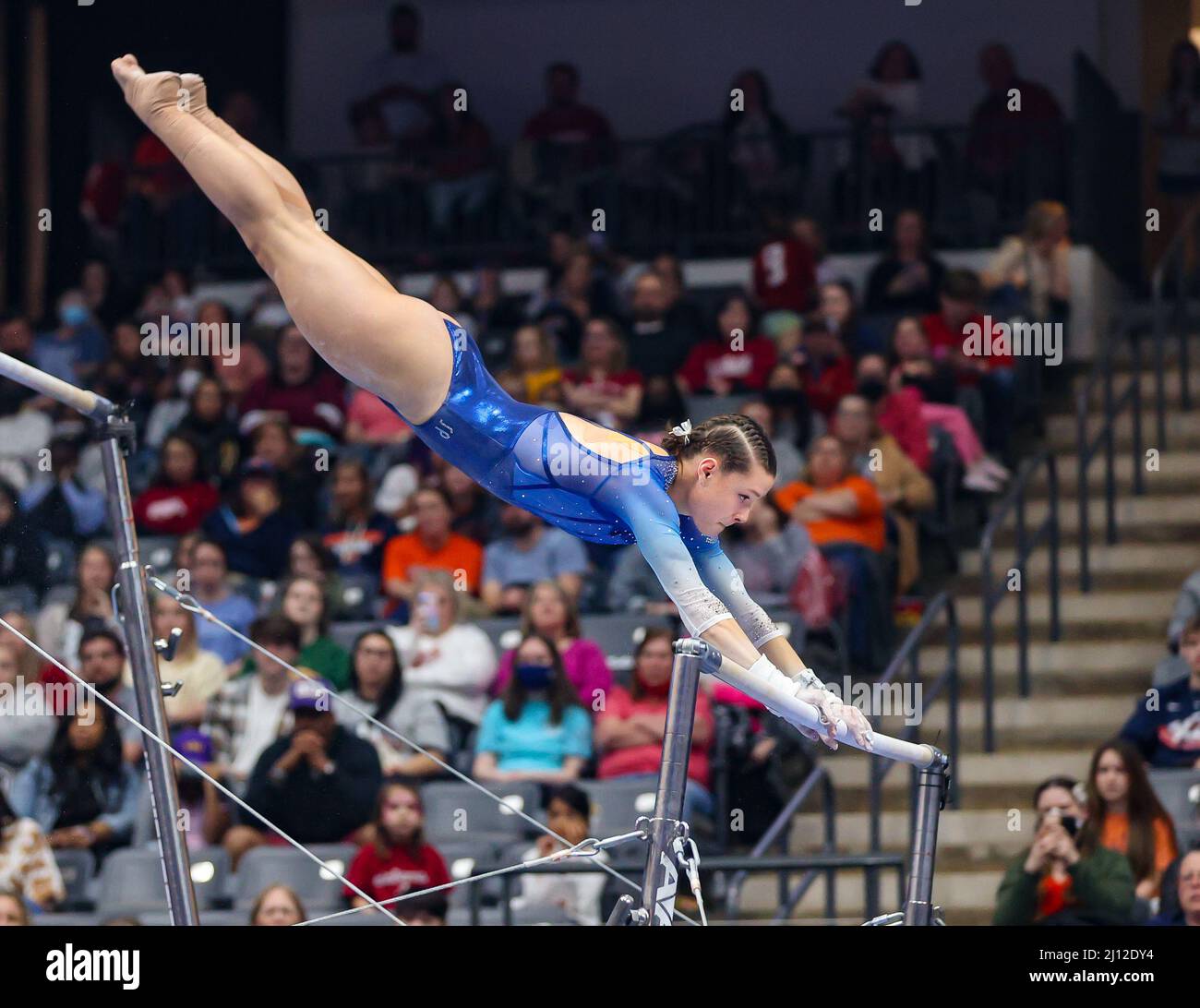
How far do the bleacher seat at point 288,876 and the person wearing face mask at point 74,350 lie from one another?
3095 mm

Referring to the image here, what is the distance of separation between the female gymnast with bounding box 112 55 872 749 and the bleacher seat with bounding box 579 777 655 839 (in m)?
2.07

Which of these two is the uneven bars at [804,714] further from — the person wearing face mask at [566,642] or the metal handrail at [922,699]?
the person wearing face mask at [566,642]

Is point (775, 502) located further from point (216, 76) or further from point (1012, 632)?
point (216, 76)


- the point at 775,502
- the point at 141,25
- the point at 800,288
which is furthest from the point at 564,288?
the point at 141,25

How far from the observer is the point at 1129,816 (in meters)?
6.00

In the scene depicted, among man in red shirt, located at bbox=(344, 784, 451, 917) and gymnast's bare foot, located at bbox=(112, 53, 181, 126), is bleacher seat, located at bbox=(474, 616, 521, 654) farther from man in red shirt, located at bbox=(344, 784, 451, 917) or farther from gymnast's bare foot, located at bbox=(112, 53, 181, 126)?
gymnast's bare foot, located at bbox=(112, 53, 181, 126)

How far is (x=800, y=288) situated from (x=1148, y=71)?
236 centimetres

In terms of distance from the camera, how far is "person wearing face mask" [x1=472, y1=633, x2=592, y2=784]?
6.69 metres

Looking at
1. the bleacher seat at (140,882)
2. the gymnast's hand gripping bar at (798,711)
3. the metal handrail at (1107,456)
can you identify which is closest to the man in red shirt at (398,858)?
the bleacher seat at (140,882)

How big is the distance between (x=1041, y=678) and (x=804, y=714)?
3.84 meters

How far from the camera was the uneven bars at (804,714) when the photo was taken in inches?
150
